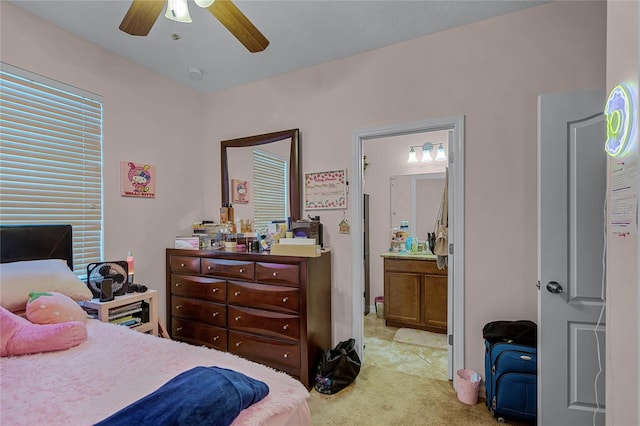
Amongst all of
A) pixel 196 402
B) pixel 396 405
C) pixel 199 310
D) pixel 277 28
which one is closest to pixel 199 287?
pixel 199 310

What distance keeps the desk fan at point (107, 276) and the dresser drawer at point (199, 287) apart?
0.53 metres

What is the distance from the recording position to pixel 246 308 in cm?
249

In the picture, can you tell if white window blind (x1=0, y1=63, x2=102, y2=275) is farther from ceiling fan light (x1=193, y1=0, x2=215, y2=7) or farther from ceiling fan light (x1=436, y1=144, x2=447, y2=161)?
ceiling fan light (x1=436, y1=144, x2=447, y2=161)

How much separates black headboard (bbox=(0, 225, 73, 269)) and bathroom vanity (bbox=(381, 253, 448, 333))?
298cm

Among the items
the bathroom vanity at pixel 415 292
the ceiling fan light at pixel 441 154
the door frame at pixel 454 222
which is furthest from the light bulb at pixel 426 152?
the door frame at pixel 454 222

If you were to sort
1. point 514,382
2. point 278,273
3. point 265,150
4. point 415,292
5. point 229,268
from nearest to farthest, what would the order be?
point 514,382 → point 278,273 → point 229,268 → point 265,150 → point 415,292

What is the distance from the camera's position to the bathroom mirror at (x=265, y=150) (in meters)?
2.85

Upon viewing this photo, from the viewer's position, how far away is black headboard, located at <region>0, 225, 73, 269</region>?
1884 mm

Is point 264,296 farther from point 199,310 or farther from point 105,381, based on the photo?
point 105,381

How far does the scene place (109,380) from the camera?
3.76 feet

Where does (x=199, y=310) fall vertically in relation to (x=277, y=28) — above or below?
below

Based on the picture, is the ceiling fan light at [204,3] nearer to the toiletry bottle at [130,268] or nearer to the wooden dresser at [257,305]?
the wooden dresser at [257,305]

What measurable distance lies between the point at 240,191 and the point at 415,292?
88.9 inches

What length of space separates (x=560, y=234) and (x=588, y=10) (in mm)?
1473
